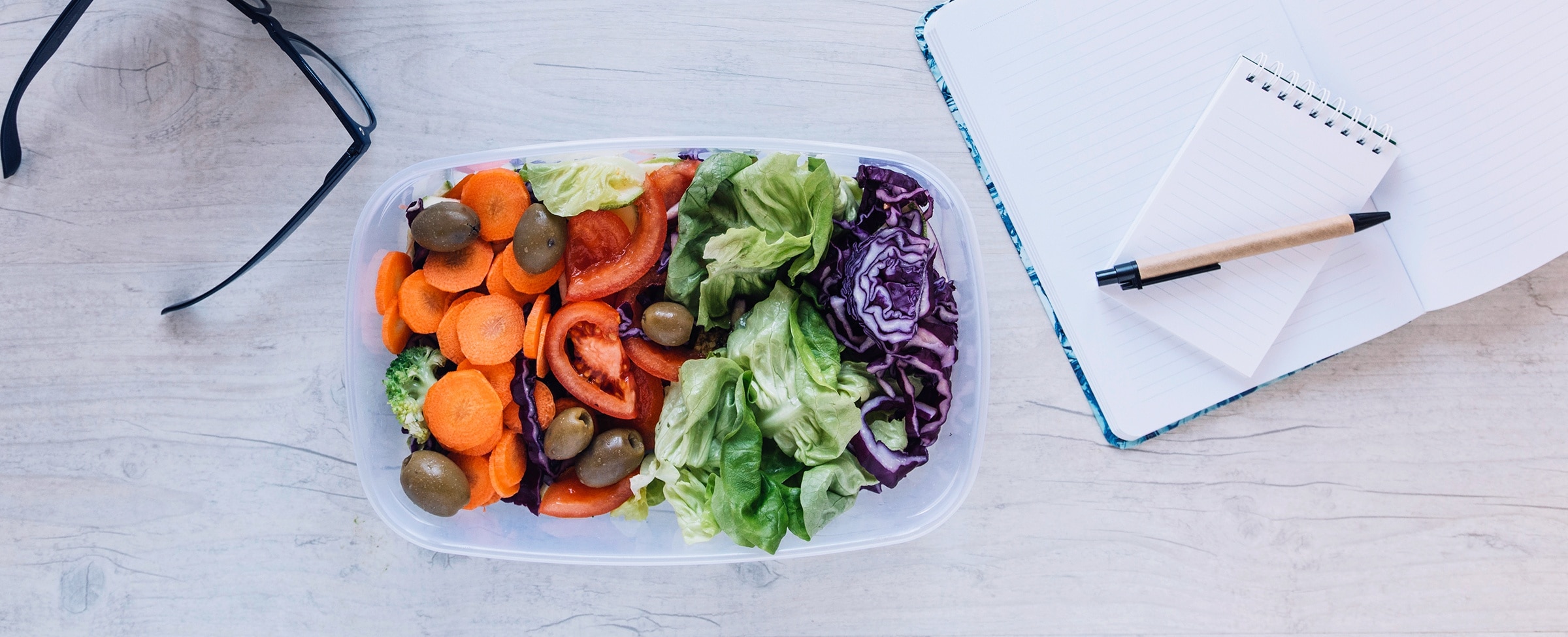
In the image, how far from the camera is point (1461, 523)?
1113 mm

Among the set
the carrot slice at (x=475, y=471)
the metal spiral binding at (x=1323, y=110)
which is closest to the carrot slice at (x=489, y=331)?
the carrot slice at (x=475, y=471)

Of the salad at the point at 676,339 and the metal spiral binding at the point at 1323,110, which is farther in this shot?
the metal spiral binding at the point at 1323,110

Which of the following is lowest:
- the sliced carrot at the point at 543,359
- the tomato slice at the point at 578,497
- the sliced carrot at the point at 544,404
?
the tomato slice at the point at 578,497

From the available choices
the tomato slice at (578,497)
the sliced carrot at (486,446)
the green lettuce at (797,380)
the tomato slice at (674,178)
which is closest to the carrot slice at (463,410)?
the sliced carrot at (486,446)

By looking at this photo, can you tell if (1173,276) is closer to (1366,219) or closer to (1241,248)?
(1241,248)

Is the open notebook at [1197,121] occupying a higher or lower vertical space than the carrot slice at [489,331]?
higher

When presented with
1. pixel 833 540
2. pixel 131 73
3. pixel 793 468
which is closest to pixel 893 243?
pixel 793 468

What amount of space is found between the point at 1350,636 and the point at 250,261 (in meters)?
1.57

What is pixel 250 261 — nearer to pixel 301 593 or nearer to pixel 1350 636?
pixel 301 593

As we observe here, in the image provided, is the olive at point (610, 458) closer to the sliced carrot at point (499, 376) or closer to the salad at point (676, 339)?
the salad at point (676, 339)

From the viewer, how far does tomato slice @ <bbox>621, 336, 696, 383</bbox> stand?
951 mm

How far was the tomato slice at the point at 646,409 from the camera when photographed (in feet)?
3.22

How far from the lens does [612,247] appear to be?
3.12 feet

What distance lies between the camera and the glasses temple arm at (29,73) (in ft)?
3.18
